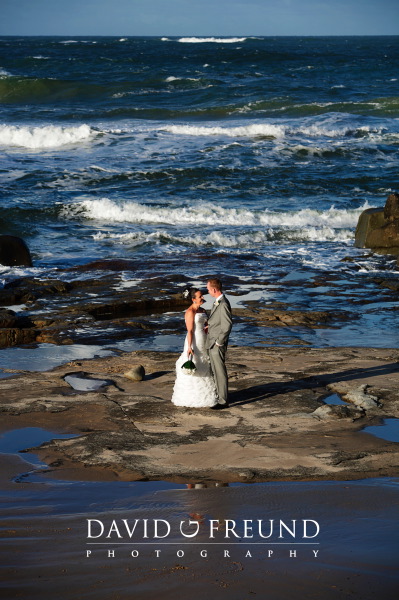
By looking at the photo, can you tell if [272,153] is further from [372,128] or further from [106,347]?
[106,347]

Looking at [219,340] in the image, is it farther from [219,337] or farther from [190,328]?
[190,328]

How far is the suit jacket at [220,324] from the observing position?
28.4ft

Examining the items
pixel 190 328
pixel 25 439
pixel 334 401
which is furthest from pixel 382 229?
pixel 25 439

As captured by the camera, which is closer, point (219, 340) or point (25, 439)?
point (25, 439)

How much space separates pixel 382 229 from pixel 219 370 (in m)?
10.3

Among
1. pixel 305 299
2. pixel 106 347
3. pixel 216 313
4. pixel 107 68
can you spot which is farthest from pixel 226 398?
pixel 107 68

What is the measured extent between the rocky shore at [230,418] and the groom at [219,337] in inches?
10.0

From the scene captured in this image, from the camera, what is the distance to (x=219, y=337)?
8672 mm

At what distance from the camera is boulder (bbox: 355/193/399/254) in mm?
17891

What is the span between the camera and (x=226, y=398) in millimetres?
8711

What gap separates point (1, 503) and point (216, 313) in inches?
133

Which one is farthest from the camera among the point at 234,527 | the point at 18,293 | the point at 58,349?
the point at 18,293

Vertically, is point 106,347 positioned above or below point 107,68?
below

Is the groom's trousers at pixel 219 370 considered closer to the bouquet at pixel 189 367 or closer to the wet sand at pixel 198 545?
the bouquet at pixel 189 367
